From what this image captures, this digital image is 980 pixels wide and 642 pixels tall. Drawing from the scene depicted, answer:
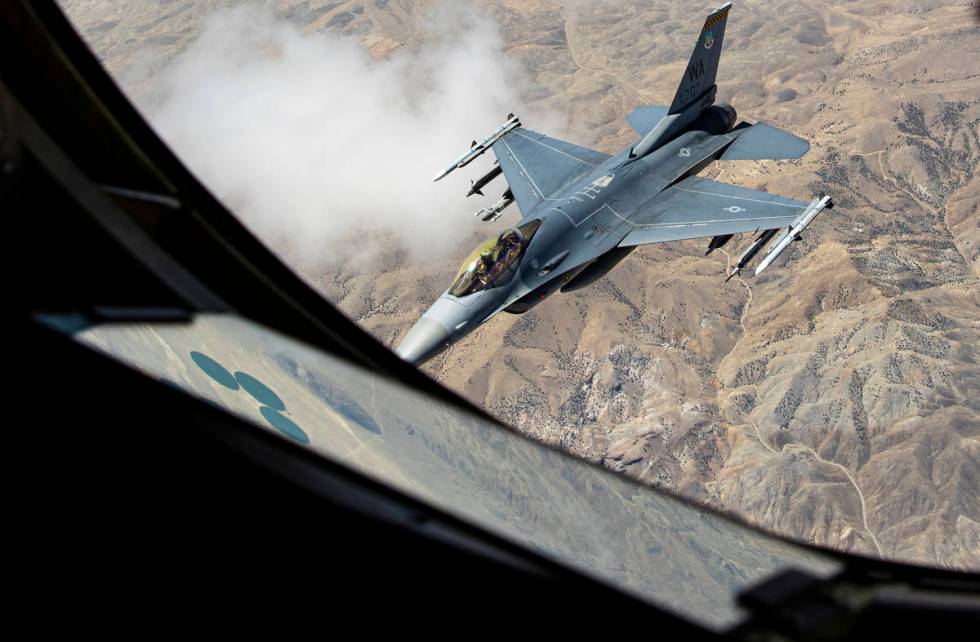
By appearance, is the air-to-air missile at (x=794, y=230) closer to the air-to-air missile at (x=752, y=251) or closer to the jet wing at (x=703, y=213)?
the jet wing at (x=703, y=213)

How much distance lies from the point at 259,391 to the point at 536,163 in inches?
1201

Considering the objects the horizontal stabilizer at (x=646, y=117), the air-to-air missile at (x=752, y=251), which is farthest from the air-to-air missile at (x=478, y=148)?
the air-to-air missile at (x=752, y=251)

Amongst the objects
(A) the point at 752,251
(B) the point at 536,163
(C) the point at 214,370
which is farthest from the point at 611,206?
(C) the point at 214,370

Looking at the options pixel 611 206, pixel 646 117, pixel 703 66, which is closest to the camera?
pixel 611 206

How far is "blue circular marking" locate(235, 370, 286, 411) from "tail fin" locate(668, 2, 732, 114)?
29.5 meters

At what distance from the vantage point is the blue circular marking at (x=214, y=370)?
13.4ft

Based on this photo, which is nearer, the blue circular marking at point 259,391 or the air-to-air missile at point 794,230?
the blue circular marking at point 259,391

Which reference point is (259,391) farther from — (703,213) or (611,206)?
(703,213)

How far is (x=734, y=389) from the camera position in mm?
176875

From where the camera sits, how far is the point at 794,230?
27.6m

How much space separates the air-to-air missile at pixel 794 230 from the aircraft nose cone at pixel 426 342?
1163 cm

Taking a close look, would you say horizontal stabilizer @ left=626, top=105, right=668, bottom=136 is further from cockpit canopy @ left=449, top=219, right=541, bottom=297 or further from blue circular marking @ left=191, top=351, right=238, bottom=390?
blue circular marking @ left=191, top=351, right=238, bottom=390

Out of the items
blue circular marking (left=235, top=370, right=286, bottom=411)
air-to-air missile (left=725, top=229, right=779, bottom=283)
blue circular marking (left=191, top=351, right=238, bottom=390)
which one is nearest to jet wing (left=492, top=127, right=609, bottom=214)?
air-to-air missile (left=725, top=229, right=779, bottom=283)

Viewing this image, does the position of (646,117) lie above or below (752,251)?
above
